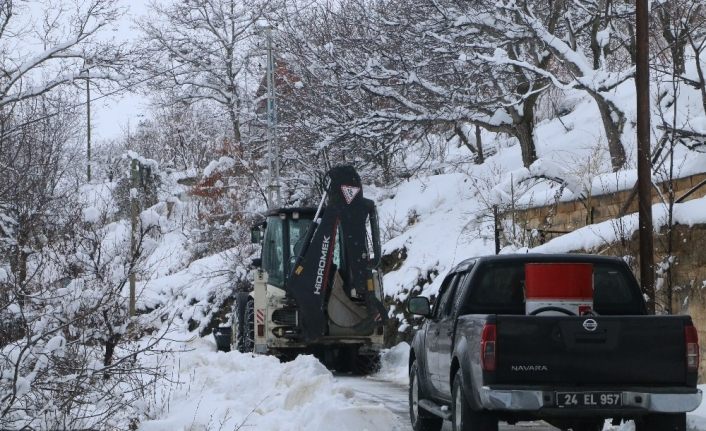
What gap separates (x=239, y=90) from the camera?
4869 cm

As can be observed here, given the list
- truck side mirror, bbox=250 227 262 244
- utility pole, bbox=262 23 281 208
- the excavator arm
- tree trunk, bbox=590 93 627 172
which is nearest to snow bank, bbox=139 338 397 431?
the excavator arm

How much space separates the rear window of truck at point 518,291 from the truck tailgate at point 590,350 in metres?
1.49

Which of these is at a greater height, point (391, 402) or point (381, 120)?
point (381, 120)

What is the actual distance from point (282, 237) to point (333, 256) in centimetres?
139

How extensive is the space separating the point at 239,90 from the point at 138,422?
3912 centimetres

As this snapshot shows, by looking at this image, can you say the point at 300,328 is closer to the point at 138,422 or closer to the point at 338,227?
the point at 338,227

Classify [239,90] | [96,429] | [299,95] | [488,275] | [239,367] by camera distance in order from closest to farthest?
[96,429] < [488,275] < [239,367] < [299,95] < [239,90]

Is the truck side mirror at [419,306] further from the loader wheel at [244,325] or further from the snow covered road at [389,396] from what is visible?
the loader wheel at [244,325]

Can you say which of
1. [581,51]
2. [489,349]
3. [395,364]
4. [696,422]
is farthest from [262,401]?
[581,51]

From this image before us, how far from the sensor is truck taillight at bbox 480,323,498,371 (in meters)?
8.16

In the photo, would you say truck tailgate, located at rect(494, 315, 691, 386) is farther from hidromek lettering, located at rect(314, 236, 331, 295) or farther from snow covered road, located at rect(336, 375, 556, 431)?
hidromek lettering, located at rect(314, 236, 331, 295)

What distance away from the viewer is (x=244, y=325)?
874 inches

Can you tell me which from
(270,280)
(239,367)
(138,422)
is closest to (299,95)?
(270,280)

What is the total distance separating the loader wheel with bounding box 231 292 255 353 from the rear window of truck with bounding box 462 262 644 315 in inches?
449
